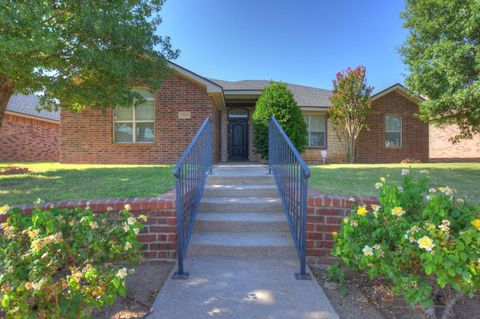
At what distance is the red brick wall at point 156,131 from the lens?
8906 mm

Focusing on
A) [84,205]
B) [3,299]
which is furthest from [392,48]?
[3,299]

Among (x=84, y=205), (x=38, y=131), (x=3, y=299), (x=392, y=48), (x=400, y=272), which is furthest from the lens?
(x=38, y=131)

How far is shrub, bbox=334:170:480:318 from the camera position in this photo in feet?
5.06

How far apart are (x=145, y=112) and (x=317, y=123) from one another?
7.28 m

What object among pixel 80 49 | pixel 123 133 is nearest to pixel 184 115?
pixel 123 133

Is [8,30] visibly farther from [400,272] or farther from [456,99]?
[456,99]

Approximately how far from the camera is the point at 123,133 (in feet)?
30.8

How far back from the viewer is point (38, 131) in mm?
14734

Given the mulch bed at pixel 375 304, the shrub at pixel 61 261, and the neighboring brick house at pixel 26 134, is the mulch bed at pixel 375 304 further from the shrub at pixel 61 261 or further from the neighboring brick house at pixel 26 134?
the neighboring brick house at pixel 26 134

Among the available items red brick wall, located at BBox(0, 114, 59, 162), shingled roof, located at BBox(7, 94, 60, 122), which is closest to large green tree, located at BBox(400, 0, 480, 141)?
shingled roof, located at BBox(7, 94, 60, 122)

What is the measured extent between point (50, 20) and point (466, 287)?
6282 mm

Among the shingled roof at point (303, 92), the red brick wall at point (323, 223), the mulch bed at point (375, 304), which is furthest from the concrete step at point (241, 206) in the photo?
the shingled roof at point (303, 92)

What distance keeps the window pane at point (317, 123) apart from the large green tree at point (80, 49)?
7.50 meters

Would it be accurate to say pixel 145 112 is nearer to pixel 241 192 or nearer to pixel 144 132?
pixel 144 132
